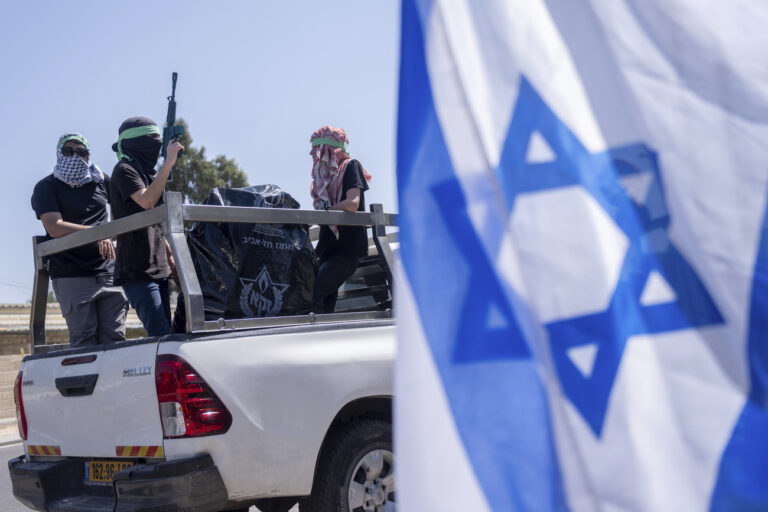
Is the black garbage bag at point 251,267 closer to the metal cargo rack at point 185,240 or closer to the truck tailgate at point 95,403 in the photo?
the metal cargo rack at point 185,240

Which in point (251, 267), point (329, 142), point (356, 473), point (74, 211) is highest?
point (329, 142)

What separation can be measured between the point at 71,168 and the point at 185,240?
6.59 ft

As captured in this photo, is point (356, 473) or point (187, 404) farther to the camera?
point (356, 473)

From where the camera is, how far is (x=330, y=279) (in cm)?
511

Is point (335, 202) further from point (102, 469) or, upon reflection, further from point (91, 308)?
point (102, 469)

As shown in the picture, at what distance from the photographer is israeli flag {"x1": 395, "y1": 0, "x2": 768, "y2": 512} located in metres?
1.48

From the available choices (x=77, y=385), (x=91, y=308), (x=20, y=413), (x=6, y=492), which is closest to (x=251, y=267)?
(x=77, y=385)

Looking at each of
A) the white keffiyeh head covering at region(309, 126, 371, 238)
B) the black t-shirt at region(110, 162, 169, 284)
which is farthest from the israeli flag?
the white keffiyeh head covering at region(309, 126, 371, 238)

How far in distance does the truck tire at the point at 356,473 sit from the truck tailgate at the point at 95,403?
0.80 m

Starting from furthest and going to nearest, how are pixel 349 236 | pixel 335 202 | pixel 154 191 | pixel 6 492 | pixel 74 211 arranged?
pixel 6 492 < pixel 74 211 < pixel 335 202 < pixel 349 236 < pixel 154 191

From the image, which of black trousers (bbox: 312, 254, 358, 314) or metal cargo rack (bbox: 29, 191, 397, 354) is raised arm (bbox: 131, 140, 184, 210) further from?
black trousers (bbox: 312, 254, 358, 314)

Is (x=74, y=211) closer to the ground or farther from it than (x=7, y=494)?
farther from it

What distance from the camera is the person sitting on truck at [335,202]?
16.8ft

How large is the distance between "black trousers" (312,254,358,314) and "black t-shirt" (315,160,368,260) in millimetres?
46
